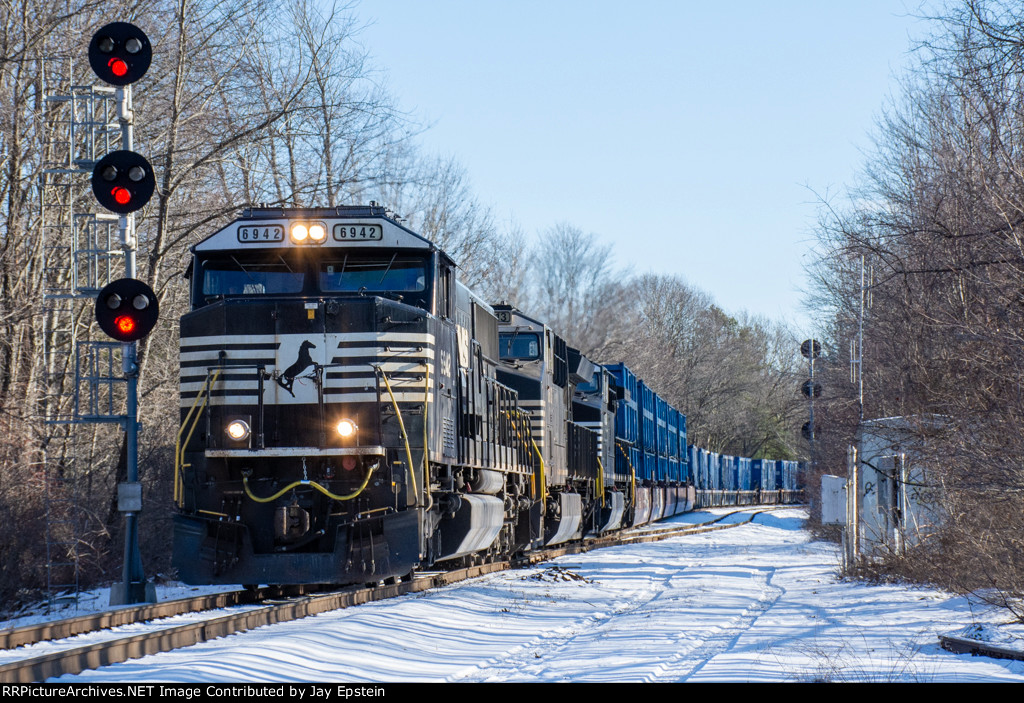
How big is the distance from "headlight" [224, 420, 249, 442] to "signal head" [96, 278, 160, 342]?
66.2 inches

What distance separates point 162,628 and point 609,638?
12.5 feet

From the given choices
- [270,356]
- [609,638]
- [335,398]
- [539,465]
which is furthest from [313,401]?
[539,465]

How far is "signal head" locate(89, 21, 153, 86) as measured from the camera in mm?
12156

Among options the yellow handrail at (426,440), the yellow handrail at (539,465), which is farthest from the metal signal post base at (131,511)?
the yellow handrail at (539,465)

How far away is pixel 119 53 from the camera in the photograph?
12258 mm

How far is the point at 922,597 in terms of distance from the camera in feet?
42.7

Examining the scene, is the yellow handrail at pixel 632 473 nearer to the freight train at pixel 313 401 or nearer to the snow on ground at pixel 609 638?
the snow on ground at pixel 609 638

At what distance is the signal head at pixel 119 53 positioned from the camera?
39.9 feet

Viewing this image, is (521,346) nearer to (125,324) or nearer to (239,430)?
(125,324)

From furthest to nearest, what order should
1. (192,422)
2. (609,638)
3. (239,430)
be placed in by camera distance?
(192,422) < (239,430) < (609,638)

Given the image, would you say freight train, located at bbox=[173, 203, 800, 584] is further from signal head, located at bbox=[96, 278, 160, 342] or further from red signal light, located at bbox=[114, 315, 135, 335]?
red signal light, located at bbox=[114, 315, 135, 335]

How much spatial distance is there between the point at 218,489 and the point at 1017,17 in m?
9.06

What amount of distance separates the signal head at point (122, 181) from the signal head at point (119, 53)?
85 centimetres

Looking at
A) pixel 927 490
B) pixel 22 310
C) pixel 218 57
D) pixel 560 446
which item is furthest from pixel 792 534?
pixel 22 310
